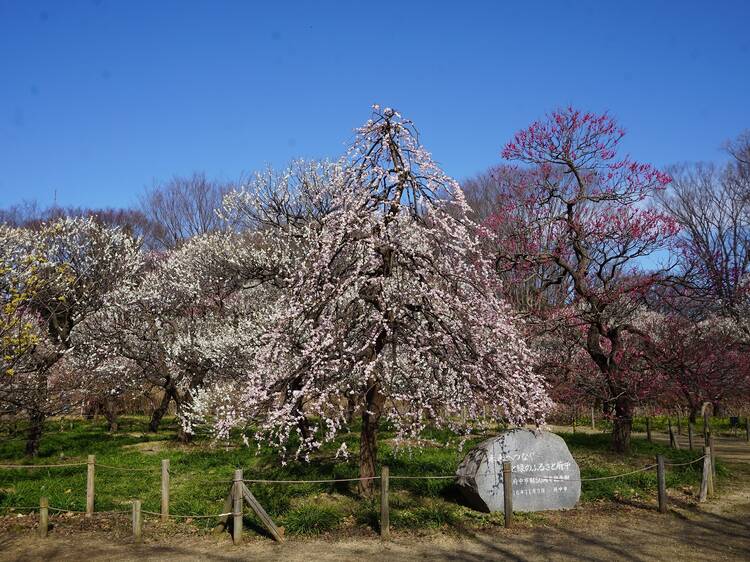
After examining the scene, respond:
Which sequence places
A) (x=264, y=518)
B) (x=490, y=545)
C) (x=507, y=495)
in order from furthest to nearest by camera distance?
(x=507, y=495)
(x=264, y=518)
(x=490, y=545)

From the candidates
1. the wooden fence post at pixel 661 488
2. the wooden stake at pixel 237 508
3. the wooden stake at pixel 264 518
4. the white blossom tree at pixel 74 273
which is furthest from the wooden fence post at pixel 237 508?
the white blossom tree at pixel 74 273

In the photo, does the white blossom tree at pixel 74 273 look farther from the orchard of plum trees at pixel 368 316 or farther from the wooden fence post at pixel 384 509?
the wooden fence post at pixel 384 509

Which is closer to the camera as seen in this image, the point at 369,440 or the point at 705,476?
the point at 369,440

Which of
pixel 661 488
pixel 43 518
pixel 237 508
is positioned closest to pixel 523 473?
pixel 661 488

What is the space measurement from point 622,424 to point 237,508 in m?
11.3

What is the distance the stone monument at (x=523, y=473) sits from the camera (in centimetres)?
1116

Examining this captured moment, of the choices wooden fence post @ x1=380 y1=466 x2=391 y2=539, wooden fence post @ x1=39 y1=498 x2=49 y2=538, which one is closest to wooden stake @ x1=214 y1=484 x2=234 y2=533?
wooden fence post @ x1=380 y1=466 x2=391 y2=539

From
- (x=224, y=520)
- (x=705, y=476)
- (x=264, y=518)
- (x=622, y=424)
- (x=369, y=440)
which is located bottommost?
(x=224, y=520)

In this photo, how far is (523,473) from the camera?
1138 cm

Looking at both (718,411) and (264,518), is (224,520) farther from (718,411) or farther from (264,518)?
(718,411)

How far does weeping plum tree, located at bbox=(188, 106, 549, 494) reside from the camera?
1080 cm

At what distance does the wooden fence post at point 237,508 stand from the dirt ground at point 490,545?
0.57 feet

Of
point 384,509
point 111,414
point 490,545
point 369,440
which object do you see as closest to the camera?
point 490,545

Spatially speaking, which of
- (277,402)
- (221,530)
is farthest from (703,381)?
Answer: (221,530)
